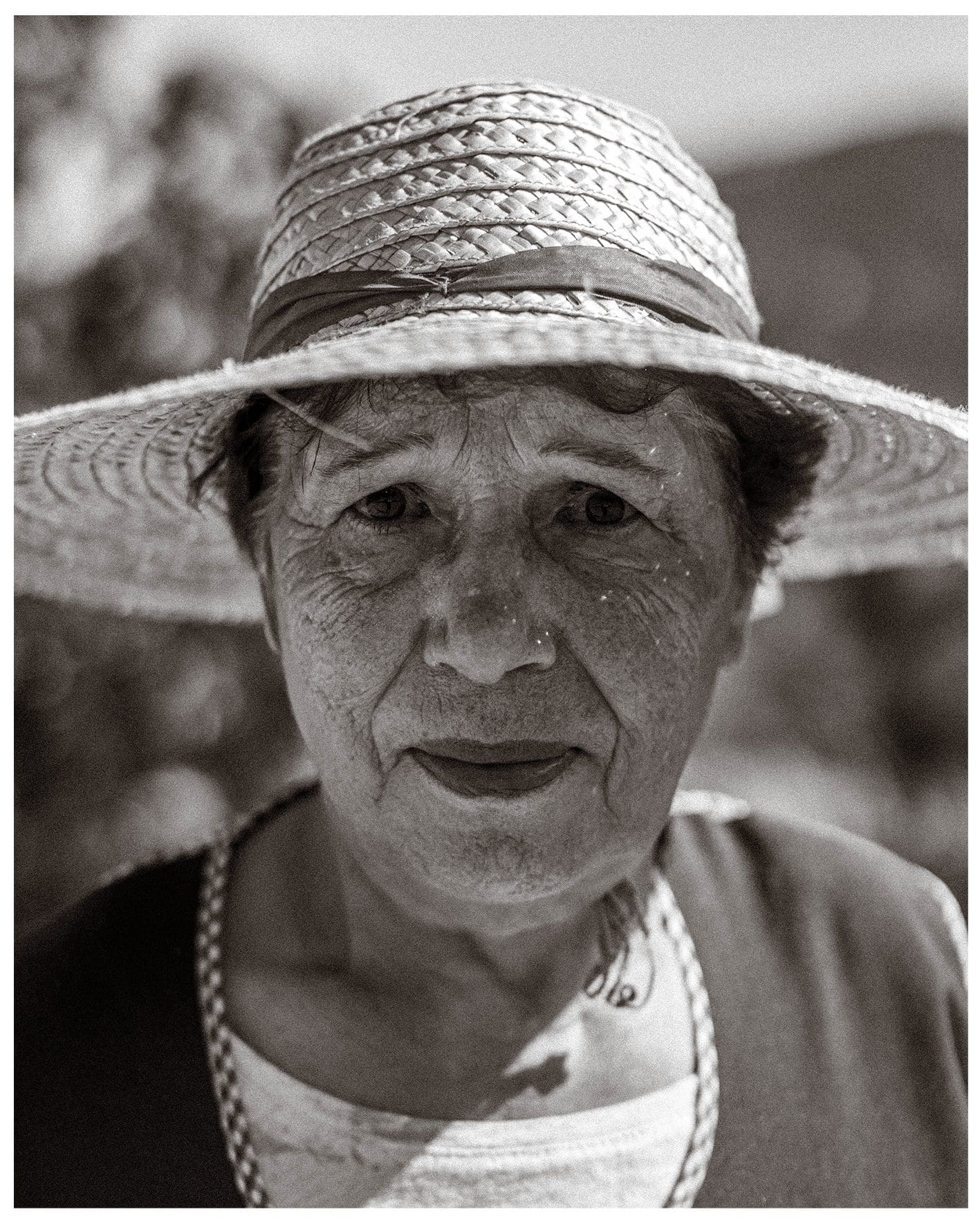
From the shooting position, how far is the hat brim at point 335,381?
51.7 inches

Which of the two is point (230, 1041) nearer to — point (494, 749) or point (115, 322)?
point (494, 749)

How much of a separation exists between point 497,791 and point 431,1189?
613mm

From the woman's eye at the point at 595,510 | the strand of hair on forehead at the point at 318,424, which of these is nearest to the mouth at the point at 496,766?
the woman's eye at the point at 595,510

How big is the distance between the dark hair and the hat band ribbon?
8 centimetres

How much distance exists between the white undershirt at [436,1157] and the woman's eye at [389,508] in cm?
80

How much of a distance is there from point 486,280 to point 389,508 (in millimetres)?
330

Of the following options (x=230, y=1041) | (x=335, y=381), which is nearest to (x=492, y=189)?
(x=335, y=381)

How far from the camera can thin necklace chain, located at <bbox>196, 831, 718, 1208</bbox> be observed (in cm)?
173

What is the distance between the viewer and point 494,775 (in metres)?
1.55

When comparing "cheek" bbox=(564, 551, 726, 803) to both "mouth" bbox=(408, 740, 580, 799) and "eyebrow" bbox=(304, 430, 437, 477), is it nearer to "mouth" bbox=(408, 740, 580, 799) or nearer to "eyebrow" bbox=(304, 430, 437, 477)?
"mouth" bbox=(408, 740, 580, 799)

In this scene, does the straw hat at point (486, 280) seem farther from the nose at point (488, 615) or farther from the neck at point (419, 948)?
the neck at point (419, 948)

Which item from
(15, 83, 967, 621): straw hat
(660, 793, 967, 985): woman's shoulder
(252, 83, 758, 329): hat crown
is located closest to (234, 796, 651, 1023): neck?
(660, 793, 967, 985): woman's shoulder

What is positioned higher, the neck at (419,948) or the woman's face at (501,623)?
the woman's face at (501,623)

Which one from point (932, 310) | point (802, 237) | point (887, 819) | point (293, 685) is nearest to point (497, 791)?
point (293, 685)
